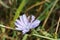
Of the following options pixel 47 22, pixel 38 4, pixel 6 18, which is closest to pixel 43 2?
pixel 38 4

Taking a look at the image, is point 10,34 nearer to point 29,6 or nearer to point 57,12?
point 29,6

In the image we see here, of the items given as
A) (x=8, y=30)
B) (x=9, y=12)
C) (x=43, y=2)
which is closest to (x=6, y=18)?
(x=9, y=12)

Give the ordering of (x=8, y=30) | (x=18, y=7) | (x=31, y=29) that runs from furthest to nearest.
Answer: (x=18, y=7) → (x=8, y=30) → (x=31, y=29)

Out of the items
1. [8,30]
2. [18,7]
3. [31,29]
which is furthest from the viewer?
[18,7]

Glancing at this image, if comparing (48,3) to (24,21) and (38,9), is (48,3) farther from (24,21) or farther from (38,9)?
(24,21)

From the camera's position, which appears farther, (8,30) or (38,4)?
(38,4)

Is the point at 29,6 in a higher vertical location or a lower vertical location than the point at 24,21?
higher

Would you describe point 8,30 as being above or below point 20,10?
below

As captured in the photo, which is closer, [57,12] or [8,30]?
[8,30]

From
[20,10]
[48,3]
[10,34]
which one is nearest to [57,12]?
[48,3]
